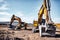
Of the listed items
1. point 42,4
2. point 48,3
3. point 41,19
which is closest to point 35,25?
point 41,19

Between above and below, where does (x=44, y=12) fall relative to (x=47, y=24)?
above

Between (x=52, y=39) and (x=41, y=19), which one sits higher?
(x=41, y=19)

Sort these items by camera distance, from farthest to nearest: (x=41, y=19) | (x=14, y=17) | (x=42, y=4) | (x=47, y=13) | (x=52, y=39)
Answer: (x=14, y=17) → (x=41, y=19) → (x=42, y=4) → (x=47, y=13) → (x=52, y=39)

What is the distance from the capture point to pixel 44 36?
14492 mm

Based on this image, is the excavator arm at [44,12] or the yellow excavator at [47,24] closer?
the yellow excavator at [47,24]

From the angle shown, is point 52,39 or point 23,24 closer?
point 52,39

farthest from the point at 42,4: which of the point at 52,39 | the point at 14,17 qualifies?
the point at 14,17

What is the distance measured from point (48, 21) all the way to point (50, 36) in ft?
5.20

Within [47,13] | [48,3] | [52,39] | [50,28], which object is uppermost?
[48,3]

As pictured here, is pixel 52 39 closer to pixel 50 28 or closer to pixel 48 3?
A: pixel 50 28

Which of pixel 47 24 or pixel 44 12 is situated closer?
pixel 47 24

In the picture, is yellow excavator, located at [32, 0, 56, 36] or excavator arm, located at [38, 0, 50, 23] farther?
excavator arm, located at [38, 0, 50, 23]

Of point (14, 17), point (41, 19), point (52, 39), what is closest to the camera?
point (52, 39)

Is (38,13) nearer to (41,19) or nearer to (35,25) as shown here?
(41,19)
